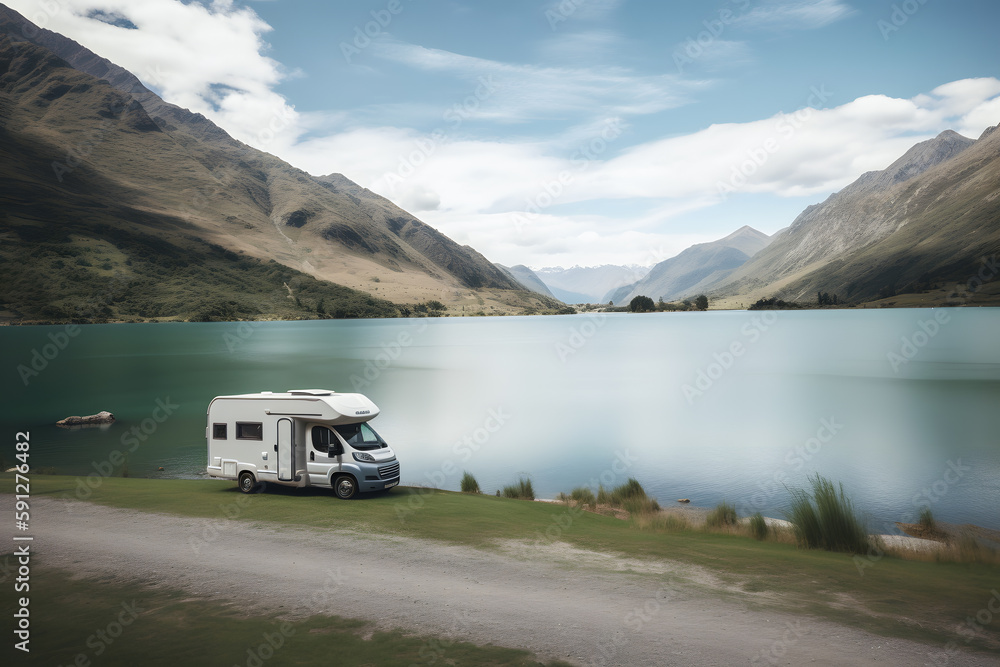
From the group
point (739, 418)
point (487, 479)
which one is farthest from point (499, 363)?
point (487, 479)

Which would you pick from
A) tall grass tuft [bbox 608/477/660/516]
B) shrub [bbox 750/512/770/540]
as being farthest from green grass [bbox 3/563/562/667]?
tall grass tuft [bbox 608/477/660/516]

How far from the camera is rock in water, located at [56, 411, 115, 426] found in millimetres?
35344

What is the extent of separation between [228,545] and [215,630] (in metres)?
4.37

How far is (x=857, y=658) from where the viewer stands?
7.11 m

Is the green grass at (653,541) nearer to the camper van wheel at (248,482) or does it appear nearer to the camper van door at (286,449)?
the camper van wheel at (248,482)

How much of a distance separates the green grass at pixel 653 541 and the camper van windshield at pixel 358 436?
160 cm

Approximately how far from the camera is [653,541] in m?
13.0

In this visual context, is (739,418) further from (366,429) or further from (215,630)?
(215,630)

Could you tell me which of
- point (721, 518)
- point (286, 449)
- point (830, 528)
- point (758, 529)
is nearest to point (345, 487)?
point (286, 449)

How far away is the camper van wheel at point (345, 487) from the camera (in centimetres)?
1593

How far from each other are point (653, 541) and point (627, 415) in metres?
30.3

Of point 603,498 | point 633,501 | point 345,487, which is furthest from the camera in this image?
point 603,498

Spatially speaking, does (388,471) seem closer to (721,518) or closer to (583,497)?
(583,497)

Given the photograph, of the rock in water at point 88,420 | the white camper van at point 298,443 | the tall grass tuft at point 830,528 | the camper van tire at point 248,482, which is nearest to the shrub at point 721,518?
the tall grass tuft at point 830,528
